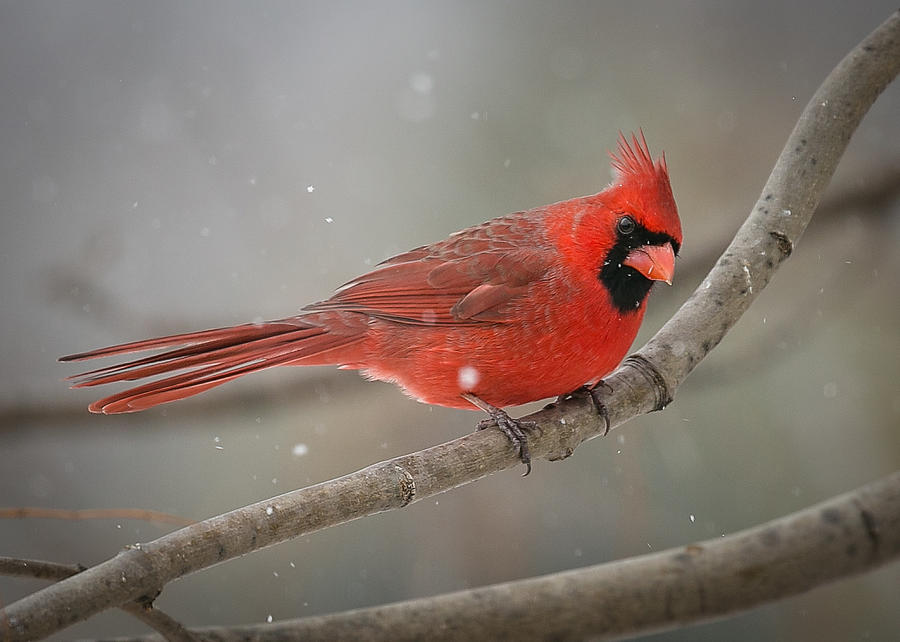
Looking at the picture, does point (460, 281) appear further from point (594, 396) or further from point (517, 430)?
point (517, 430)

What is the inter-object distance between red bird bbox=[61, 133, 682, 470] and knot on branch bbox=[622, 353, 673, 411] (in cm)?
12

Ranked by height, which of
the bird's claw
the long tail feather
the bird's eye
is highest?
the bird's eye

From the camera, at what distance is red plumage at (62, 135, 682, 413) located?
1911 millimetres

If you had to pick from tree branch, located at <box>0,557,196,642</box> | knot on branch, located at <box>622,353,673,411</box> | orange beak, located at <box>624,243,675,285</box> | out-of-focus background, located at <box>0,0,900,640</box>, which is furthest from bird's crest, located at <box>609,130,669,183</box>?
tree branch, located at <box>0,557,196,642</box>

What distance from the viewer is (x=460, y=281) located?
2168 mm

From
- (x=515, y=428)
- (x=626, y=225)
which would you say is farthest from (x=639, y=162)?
(x=515, y=428)

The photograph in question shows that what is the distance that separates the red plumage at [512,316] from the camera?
1.91m

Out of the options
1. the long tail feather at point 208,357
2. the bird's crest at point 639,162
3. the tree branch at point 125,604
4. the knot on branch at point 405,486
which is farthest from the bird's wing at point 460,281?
the tree branch at point 125,604

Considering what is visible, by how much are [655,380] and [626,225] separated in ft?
1.19

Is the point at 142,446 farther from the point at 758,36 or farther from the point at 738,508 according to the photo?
the point at 758,36

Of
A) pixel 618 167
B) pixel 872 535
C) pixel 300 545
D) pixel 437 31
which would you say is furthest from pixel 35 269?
pixel 872 535

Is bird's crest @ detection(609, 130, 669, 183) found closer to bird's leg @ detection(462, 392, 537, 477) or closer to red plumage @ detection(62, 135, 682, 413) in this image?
red plumage @ detection(62, 135, 682, 413)

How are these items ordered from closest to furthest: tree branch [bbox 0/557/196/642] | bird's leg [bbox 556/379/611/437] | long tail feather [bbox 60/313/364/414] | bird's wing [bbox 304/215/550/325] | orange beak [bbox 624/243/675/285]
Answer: tree branch [bbox 0/557/196/642] → long tail feather [bbox 60/313/364/414] → bird's leg [bbox 556/379/611/437] → orange beak [bbox 624/243/675/285] → bird's wing [bbox 304/215/550/325]

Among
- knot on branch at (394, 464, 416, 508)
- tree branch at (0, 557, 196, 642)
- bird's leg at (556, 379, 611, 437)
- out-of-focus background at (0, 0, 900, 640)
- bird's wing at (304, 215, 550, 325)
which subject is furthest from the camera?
out-of-focus background at (0, 0, 900, 640)
